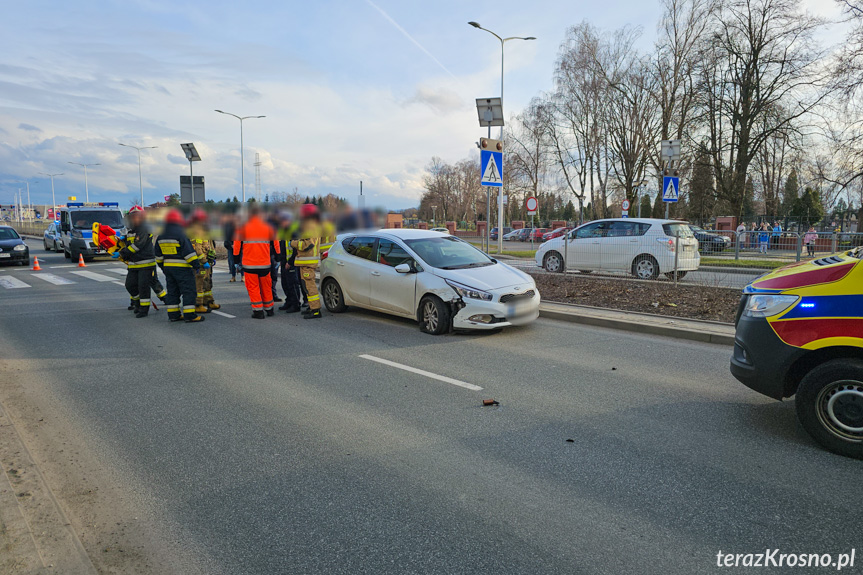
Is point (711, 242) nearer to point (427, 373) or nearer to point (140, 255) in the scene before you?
point (427, 373)

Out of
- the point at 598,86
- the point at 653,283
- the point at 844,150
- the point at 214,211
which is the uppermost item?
the point at 598,86

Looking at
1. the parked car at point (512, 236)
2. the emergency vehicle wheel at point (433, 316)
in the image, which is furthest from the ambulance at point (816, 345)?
the parked car at point (512, 236)

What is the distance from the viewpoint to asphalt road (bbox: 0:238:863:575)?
3156 mm

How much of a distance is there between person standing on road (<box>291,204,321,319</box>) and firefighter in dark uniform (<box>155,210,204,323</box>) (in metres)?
1.74

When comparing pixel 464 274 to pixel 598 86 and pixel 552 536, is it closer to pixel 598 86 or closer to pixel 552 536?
pixel 552 536

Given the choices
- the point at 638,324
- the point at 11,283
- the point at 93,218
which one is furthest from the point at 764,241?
the point at 93,218

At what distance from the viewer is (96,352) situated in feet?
25.9

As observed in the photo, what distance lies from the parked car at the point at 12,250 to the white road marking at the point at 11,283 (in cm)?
469

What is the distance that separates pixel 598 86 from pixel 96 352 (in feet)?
122

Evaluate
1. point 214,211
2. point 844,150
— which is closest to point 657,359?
point 214,211

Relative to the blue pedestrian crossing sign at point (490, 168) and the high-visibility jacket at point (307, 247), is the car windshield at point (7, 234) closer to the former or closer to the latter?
the high-visibility jacket at point (307, 247)

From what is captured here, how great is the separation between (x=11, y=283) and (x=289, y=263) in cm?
1067

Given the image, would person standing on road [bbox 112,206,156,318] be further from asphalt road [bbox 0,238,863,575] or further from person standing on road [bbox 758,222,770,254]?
person standing on road [bbox 758,222,770,254]

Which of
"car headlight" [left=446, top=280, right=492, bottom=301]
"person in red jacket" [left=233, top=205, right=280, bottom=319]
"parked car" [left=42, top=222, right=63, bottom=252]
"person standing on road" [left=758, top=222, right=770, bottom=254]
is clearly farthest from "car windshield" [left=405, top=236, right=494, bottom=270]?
"parked car" [left=42, top=222, right=63, bottom=252]
